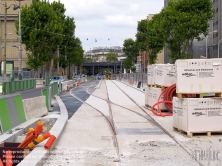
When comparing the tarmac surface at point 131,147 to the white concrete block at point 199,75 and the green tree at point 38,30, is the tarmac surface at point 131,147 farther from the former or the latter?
the green tree at point 38,30

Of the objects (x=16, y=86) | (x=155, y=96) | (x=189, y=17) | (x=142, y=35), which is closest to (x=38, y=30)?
(x=16, y=86)

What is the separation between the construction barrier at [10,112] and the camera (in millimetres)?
11758

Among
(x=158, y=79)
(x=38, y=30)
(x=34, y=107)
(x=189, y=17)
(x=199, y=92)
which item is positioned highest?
(x=38, y=30)

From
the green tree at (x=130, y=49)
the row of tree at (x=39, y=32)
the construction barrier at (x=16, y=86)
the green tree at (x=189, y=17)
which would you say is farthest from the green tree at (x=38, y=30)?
the green tree at (x=130, y=49)

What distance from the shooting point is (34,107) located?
16.6 metres

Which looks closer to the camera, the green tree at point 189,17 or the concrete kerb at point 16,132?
the concrete kerb at point 16,132

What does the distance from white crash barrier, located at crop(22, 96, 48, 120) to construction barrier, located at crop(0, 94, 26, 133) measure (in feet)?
3.00

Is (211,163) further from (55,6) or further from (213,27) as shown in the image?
(213,27)

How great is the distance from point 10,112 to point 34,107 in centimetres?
398

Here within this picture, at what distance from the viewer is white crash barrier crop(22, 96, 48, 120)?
15.7m

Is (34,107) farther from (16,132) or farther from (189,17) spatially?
(189,17)

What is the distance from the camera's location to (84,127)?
555 inches

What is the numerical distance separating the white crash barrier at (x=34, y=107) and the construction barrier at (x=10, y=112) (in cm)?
91

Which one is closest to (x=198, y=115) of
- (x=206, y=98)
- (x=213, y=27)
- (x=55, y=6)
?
(x=206, y=98)
